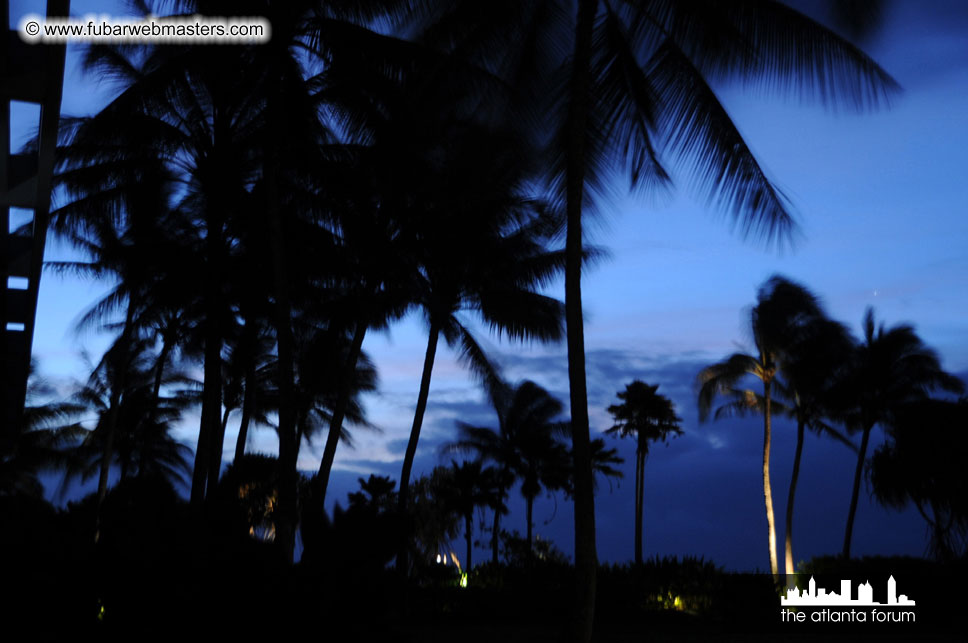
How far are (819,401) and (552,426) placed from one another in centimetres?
1211

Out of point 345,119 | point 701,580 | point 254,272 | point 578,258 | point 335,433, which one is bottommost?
point 701,580

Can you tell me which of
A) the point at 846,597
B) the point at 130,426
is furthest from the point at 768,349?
the point at 130,426

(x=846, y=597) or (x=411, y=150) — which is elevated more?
(x=411, y=150)

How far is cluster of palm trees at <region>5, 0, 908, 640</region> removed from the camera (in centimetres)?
940

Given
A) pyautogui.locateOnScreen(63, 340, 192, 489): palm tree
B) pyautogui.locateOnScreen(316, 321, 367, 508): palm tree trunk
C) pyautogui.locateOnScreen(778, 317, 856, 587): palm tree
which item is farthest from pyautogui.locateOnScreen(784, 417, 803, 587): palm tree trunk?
pyautogui.locateOnScreen(63, 340, 192, 489): palm tree

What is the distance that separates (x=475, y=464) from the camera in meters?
34.8

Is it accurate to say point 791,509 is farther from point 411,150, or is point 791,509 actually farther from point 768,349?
point 411,150

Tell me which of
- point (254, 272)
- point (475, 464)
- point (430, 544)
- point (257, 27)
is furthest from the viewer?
point (475, 464)

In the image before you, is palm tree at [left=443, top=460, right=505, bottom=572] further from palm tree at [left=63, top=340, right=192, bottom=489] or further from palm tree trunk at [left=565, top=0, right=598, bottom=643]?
palm tree trunk at [left=565, top=0, right=598, bottom=643]

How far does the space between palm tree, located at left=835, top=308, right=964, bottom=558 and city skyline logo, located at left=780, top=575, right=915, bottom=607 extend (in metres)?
9.17

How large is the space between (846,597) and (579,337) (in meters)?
15.6

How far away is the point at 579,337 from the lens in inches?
362

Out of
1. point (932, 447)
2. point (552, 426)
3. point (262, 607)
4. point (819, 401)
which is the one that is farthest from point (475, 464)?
point (262, 607)

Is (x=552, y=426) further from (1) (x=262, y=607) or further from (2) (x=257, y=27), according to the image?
(1) (x=262, y=607)
